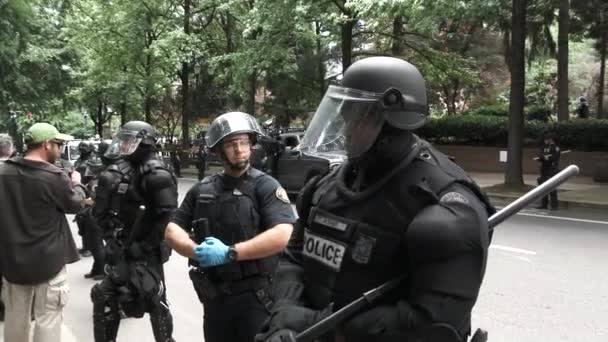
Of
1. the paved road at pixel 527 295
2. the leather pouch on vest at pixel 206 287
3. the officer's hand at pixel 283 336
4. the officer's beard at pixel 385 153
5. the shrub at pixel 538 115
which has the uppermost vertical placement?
the shrub at pixel 538 115

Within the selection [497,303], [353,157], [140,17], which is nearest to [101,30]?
[140,17]

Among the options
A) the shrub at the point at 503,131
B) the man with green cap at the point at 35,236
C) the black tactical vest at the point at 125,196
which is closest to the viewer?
the man with green cap at the point at 35,236

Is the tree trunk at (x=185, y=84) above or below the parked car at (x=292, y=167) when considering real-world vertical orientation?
above

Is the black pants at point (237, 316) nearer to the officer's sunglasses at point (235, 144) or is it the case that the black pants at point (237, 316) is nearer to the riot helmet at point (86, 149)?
the officer's sunglasses at point (235, 144)

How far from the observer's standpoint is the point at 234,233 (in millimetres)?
3332

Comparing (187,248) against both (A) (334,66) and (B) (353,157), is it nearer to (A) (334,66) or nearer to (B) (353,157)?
(B) (353,157)

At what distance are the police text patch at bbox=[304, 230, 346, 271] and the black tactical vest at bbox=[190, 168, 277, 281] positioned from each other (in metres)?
1.21

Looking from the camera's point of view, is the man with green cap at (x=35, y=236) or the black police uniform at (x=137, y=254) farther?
the black police uniform at (x=137, y=254)

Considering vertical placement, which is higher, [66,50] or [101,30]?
[101,30]

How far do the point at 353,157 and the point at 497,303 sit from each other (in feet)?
14.7

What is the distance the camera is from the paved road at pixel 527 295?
206 inches

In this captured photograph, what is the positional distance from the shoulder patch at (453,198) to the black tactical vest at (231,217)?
5.57 ft

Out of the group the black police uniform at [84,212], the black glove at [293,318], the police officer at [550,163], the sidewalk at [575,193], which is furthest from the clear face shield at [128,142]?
the sidewalk at [575,193]

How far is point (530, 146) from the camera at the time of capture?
2012cm
